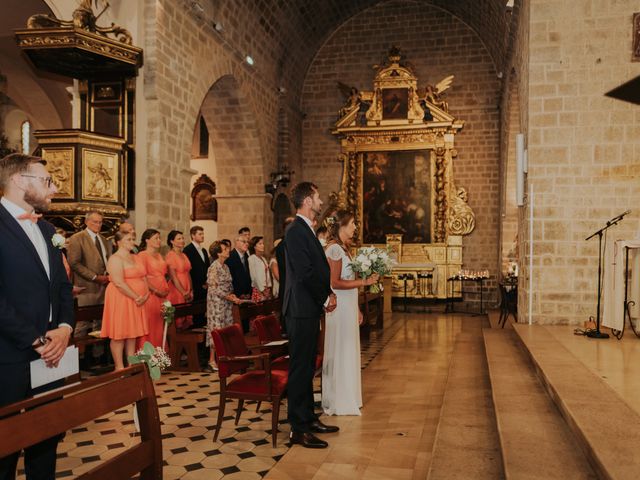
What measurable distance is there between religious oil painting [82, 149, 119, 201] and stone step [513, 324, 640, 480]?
5737mm

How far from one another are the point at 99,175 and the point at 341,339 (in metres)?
4.45

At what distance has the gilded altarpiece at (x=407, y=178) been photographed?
15461mm

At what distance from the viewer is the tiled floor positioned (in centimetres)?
388

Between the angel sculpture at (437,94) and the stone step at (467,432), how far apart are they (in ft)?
34.4

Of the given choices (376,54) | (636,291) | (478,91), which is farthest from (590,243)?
(376,54)

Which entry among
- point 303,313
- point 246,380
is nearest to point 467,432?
point 303,313

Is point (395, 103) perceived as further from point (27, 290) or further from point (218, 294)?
point (27, 290)

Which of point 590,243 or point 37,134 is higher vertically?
point 37,134

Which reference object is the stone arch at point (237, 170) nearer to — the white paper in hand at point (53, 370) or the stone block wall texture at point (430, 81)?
the stone block wall texture at point (430, 81)

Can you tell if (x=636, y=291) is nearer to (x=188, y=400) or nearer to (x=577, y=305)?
(x=577, y=305)

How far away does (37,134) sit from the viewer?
7.26 metres

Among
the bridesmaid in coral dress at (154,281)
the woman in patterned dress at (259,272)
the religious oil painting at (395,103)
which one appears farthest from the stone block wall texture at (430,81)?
the bridesmaid in coral dress at (154,281)

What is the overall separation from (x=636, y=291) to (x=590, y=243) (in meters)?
1.43

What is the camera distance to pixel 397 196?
15.9 m
